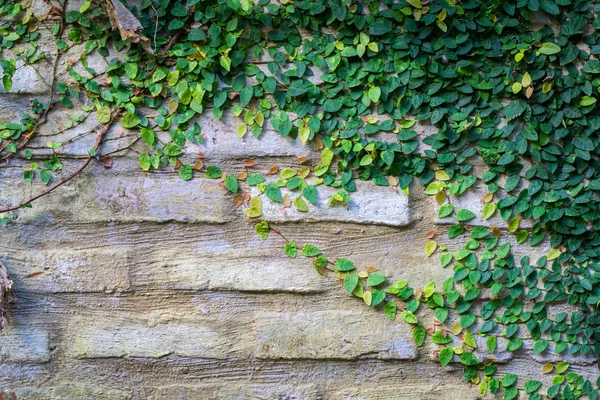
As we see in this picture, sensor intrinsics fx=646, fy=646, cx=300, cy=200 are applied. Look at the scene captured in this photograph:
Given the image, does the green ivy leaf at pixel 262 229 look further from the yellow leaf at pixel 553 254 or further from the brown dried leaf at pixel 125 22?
the yellow leaf at pixel 553 254

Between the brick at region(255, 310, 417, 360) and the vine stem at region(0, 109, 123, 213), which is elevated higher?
the vine stem at region(0, 109, 123, 213)

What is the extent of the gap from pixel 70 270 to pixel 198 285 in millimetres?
425

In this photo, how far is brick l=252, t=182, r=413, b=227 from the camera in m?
2.08

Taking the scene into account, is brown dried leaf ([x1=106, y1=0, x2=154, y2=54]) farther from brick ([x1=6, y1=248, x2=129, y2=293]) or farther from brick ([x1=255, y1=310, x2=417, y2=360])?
brick ([x1=255, y1=310, x2=417, y2=360])

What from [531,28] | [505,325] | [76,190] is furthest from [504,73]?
[76,190]

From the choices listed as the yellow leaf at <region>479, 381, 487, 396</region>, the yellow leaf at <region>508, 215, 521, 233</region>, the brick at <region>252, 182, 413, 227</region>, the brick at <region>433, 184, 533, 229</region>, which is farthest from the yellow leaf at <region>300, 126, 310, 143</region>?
the yellow leaf at <region>479, 381, 487, 396</region>

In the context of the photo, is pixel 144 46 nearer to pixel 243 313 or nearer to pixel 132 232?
pixel 132 232

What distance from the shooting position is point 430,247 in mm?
2098

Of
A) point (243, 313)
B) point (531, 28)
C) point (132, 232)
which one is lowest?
point (243, 313)

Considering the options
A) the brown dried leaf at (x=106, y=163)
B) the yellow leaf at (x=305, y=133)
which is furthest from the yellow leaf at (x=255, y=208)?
the brown dried leaf at (x=106, y=163)

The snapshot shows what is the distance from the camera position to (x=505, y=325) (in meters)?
2.11

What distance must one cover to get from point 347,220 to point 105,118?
85 cm

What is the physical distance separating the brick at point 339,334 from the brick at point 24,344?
0.73 meters

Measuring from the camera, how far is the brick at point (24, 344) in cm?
213
